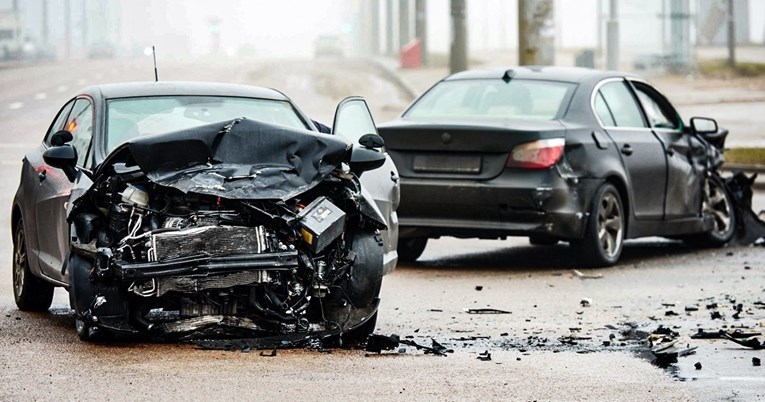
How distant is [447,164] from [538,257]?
173 cm

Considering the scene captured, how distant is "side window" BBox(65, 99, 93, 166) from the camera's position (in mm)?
9117

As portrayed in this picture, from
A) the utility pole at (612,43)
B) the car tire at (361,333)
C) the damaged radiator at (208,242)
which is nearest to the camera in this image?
the damaged radiator at (208,242)

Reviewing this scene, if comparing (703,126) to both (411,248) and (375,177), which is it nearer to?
(411,248)

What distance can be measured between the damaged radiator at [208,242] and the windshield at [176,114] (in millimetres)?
1295

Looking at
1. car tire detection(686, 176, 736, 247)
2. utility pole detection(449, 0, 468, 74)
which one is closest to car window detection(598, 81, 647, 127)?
car tire detection(686, 176, 736, 247)

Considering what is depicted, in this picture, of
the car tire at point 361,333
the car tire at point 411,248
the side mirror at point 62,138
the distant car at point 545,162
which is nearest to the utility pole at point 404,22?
the distant car at point 545,162

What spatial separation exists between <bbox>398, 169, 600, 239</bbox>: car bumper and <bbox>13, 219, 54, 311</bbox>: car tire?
333 centimetres

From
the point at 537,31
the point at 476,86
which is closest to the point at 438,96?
the point at 476,86

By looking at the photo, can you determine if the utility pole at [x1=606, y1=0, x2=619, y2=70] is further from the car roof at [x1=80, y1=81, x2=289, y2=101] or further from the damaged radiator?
the damaged radiator

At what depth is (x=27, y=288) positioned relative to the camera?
9.75 m

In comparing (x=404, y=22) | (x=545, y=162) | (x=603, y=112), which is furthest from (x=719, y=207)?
(x=404, y=22)

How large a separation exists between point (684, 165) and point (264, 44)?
17720 cm

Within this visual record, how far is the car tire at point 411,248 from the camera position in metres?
13.1

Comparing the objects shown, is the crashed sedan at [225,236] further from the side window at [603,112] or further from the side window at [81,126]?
the side window at [603,112]
